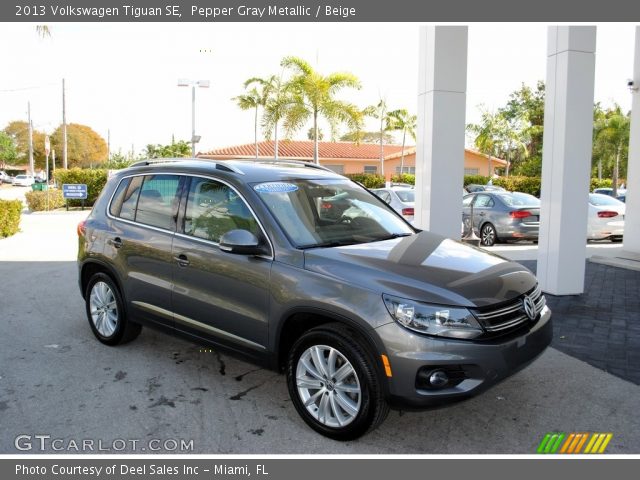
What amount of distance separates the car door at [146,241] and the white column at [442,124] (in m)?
4.53

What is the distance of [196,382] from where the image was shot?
469 cm

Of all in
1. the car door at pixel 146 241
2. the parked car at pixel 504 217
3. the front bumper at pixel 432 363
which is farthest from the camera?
the parked car at pixel 504 217

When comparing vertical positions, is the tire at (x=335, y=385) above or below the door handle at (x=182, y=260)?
below

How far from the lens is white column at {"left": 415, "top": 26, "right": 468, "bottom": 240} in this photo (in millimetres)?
8281

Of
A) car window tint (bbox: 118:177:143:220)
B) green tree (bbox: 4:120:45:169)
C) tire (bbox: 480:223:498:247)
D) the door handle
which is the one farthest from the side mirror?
green tree (bbox: 4:120:45:169)

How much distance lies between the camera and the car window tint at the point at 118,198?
5504 millimetres

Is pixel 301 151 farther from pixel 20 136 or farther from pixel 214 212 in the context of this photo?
pixel 20 136

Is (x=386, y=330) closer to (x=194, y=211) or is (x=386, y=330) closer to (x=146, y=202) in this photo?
(x=194, y=211)

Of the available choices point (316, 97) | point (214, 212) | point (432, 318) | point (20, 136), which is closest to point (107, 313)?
point (214, 212)

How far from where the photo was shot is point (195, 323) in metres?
4.54

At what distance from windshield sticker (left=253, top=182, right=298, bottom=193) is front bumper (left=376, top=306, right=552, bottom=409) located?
1.54m

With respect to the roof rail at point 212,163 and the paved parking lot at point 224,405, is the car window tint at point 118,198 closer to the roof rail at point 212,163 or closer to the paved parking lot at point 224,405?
the roof rail at point 212,163

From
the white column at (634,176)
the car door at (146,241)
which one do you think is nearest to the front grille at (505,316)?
the car door at (146,241)

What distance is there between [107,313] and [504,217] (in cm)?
1035
